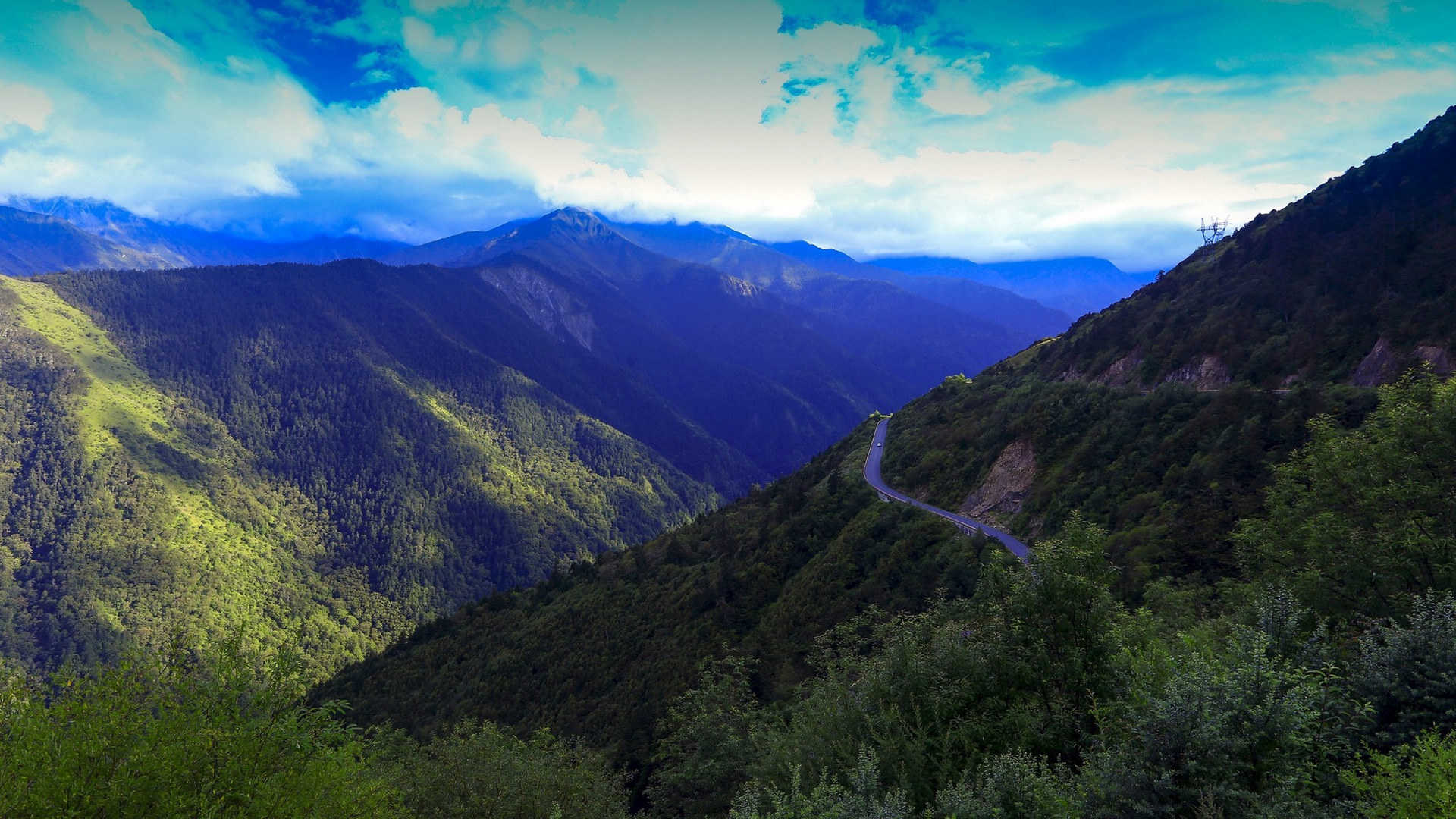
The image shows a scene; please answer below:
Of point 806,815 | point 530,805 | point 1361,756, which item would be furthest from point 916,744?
point 530,805

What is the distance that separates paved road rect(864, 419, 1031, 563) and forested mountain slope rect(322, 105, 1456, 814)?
1423 millimetres

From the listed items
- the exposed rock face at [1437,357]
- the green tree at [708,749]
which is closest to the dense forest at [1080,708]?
the green tree at [708,749]

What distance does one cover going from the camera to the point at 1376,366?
1870 inches

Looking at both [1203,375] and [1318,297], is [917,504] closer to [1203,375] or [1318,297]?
[1203,375]

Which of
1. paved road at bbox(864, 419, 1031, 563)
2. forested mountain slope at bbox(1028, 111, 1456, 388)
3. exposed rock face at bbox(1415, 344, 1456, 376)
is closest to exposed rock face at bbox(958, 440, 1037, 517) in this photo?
paved road at bbox(864, 419, 1031, 563)

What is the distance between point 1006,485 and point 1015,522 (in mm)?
6726

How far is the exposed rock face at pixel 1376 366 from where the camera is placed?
46312 mm

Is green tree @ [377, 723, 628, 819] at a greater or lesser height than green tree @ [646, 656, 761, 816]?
greater

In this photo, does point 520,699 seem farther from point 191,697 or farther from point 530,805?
point 191,697

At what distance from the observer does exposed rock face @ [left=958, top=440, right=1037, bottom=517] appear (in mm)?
54094

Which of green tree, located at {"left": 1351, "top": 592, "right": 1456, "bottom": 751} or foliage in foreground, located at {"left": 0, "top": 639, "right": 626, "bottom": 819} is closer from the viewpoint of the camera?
green tree, located at {"left": 1351, "top": 592, "right": 1456, "bottom": 751}

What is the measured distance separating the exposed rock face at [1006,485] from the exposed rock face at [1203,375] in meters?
15.8

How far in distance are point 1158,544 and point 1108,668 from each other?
22.2 metres

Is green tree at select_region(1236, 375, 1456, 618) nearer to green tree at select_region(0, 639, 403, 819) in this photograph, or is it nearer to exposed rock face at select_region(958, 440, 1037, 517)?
green tree at select_region(0, 639, 403, 819)
